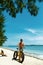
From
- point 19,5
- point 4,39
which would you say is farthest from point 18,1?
point 4,39

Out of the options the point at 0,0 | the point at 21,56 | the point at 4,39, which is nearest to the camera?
the point at 0,0

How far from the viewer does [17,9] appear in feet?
59.0

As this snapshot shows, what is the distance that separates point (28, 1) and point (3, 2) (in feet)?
4.76

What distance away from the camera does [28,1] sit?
58.2 ft

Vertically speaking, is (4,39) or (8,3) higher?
(4,39)

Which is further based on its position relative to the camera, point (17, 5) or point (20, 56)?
point (20, 56)

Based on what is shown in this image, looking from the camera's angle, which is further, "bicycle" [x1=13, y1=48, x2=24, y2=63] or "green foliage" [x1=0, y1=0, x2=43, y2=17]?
"bicycle" [x1=13, y1=48, x2=24, y2=63]

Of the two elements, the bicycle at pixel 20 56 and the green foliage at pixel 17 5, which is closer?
the green foliage at pixel 17 5

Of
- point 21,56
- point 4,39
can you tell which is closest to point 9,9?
point 21,56

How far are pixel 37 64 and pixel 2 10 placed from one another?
9.54 meters

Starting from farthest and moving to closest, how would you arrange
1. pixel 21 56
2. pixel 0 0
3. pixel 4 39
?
pixel 4 39 → pixel 21 56 → pixel 0 0

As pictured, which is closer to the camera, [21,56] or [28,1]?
[28,1]

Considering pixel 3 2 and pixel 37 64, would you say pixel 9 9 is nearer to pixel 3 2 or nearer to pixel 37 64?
pixel 3 2

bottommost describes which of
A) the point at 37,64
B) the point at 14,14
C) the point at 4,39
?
the point at 37,64
